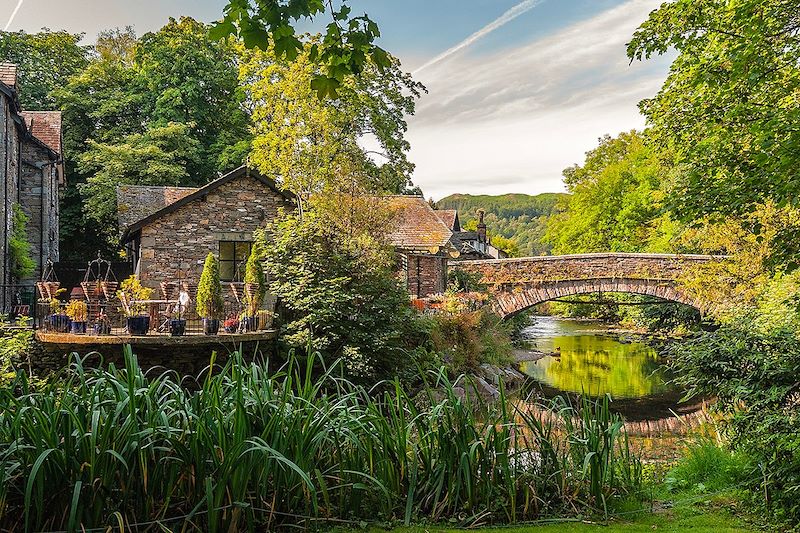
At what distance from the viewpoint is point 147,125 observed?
2834cm

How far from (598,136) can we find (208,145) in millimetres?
21656

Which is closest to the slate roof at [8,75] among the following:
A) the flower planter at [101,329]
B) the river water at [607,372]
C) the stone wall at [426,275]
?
the flower planter at [101,329]

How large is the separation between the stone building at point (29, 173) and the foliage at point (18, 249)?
124mm

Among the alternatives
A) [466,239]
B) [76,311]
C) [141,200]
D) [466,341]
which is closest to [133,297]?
[76,311]

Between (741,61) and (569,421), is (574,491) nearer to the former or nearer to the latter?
(569,421)

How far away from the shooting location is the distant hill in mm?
94312

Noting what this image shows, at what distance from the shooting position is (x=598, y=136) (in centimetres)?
3712

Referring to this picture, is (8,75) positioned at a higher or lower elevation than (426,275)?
higher

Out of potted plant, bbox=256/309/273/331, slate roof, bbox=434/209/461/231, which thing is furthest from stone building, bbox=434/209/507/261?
potted plant, bbox=256/309/273/331

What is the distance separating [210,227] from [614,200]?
23.8 meters

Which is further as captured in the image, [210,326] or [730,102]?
[210,326]

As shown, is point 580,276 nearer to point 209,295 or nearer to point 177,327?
point 209,295

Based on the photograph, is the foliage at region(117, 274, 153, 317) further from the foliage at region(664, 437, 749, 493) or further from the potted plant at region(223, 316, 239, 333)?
the foliage at region(664, 437, 749, 493)

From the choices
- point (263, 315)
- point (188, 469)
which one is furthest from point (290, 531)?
point (263, 315)
